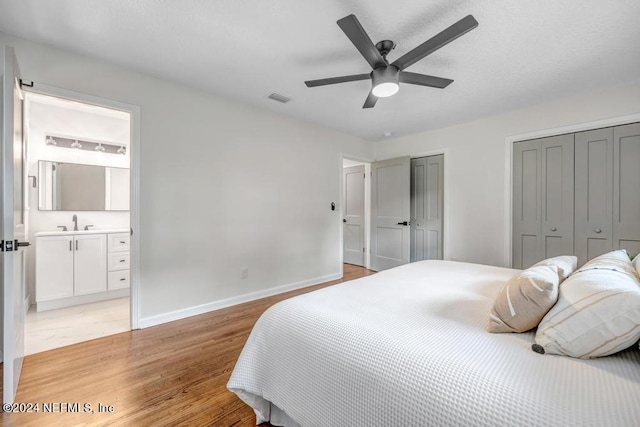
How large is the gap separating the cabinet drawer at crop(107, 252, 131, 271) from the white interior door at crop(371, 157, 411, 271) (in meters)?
3.80

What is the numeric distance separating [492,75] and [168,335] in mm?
3827

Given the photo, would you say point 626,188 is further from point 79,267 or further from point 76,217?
point 76,217

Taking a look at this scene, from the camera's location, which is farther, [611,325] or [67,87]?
[67,87]

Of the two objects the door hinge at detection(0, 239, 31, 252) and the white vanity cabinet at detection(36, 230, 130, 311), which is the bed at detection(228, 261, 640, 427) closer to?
the door hinge at detection(0, 239, 31, 252)

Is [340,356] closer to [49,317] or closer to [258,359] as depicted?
[258,359]

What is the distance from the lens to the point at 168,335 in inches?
93.4

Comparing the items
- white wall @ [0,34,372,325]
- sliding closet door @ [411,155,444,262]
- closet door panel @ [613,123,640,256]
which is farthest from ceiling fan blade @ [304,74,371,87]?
closet door panel @ [613,123,640,256]

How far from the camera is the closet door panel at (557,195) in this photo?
9.94ft

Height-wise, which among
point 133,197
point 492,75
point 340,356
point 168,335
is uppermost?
point 492,75

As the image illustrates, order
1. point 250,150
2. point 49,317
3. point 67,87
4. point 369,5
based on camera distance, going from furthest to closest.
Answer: point 250,150
point 49,317
point 67,87
point 369,5

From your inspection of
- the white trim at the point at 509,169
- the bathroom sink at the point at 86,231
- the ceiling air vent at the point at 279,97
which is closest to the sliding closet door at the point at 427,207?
the white trim at the point at 509,169

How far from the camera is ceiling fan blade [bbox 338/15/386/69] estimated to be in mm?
1470

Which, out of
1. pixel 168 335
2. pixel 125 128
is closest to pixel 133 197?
pixel 168 335

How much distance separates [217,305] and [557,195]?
4162mm
